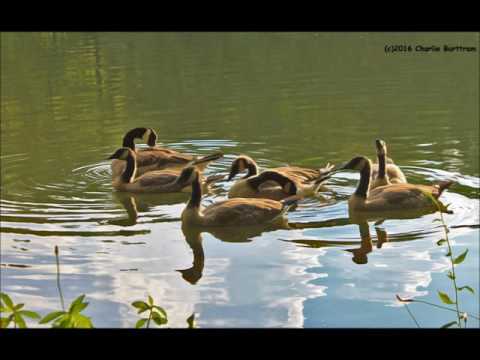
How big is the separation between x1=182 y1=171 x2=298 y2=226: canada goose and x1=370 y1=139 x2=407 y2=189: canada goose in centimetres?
190

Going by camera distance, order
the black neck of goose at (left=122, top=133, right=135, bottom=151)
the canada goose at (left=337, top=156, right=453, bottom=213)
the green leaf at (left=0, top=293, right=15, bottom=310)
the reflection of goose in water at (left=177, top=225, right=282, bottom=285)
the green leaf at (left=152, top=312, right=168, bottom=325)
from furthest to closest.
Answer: the black neck of goose at (left=122, top=133, right=135, bottom=151), the canada goose at (left=337, top=156, right=453, bottom=213), the reflection of goose in water at (left=177, top=225, right=282, bottom=285), the green leaf at (left=152, top=312, right=168, bottom=325), the green leaf at (left=0, top=293, right=15, bottom=310)

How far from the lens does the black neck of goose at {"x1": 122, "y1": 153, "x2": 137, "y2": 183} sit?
1259 cm

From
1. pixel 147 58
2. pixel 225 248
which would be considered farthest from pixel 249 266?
pixel 147 58

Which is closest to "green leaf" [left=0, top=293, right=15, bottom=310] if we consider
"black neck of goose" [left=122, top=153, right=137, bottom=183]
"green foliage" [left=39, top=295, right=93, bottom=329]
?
"green foliage" [left=39, top=295, right=93, bottom=329]

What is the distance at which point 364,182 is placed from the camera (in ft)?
36.8

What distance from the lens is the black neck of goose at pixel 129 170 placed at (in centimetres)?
1259

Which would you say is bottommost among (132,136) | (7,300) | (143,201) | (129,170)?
(143,201)

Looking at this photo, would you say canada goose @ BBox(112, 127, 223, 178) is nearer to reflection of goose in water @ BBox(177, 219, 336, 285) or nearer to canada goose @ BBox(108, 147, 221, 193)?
canada goose @ BBox(108, 147, 221, 193)

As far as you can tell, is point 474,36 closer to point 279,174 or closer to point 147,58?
point 147,58

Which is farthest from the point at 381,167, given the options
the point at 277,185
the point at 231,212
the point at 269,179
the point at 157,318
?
the point at 157,318

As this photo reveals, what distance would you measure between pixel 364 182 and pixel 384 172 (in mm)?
1028

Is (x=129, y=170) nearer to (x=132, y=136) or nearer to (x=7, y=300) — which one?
(x=132, y=136)

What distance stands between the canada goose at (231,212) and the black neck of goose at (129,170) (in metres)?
2.05
